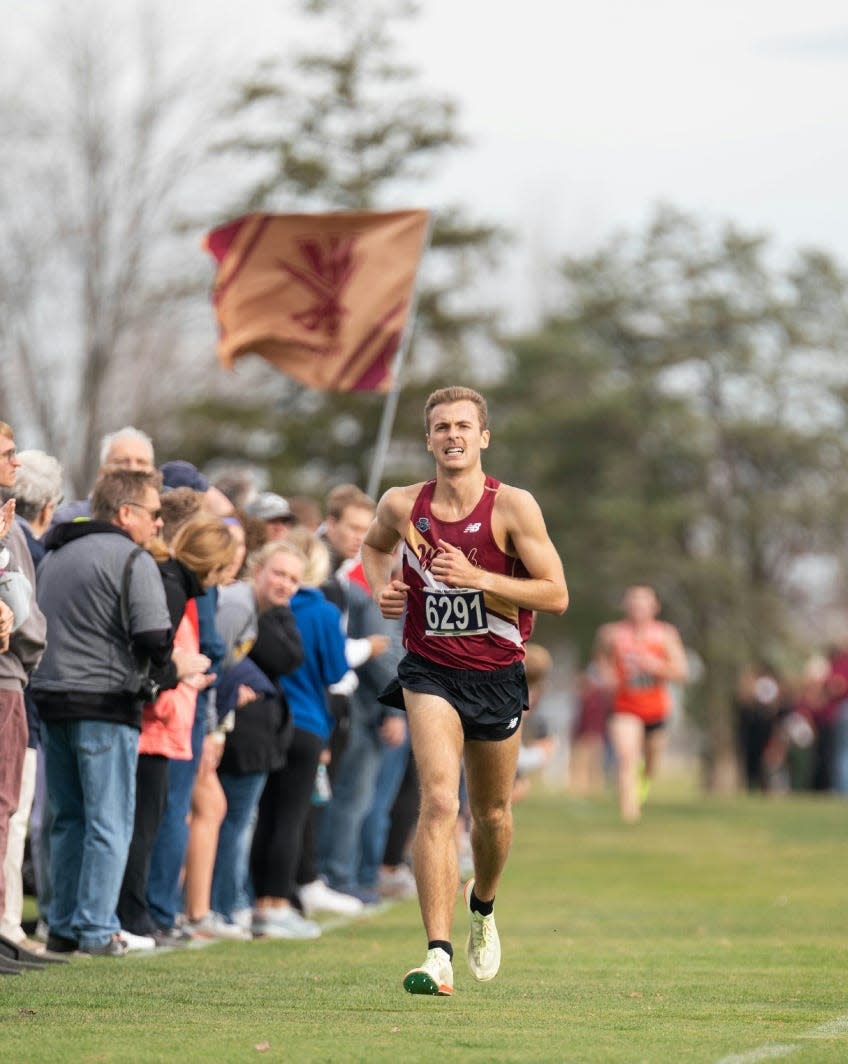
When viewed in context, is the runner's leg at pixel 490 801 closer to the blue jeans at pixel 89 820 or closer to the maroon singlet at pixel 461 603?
the maroon singlet at pixel 461 603

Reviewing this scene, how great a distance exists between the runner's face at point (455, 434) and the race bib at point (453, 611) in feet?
1.64

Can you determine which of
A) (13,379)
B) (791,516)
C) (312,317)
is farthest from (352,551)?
(791,516)

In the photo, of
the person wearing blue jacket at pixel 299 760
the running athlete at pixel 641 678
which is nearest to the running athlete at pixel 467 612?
the person wearing blue jacket at pixel 299 760

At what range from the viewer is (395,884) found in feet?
50.9

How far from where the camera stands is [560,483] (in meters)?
54.5

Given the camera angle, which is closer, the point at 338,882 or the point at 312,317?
the point at 338,882

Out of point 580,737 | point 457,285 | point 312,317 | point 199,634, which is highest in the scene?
point 457,285

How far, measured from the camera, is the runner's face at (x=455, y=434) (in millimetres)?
8594

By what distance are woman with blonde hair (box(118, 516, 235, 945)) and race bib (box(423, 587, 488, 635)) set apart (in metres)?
2.12

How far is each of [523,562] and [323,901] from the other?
5.06 m

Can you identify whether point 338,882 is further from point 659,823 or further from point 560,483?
point 560,483

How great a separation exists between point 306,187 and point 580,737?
12612 mm

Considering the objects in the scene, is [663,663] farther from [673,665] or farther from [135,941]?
[135,941]

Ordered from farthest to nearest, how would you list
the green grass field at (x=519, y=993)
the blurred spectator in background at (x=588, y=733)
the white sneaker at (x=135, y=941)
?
the blurred spectator in background at (x=588, y=733), the white sneaker at (x=135, y=941), the green grass field at (x=519, y=993)
